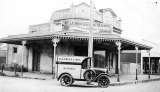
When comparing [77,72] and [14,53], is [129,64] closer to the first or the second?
[14,53]

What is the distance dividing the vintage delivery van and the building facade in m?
3.67

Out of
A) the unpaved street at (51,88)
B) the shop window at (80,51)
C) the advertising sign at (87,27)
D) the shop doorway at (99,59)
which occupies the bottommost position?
the unpaved street at (51,88)

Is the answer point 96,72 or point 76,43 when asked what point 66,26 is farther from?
point 96,72

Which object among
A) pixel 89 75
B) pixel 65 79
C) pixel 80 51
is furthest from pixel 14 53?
pixel 89 75

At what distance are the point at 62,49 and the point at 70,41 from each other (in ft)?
6.41

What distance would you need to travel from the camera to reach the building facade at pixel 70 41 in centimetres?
1670

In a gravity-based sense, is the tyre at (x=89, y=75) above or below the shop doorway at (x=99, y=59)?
below

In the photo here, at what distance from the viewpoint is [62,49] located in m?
19.5

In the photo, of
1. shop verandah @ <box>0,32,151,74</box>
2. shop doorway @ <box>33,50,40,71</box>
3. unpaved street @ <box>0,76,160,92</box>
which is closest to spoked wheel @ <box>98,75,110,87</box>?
unpaved street @ <box>0,76,160,92</box>

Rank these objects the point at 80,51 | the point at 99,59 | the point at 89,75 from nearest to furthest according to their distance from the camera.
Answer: the point at 89,75, the point at 80,51, the point at 99,59

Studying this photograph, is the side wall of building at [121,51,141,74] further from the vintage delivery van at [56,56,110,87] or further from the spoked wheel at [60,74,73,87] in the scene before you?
the spoked wheel at [60,74,73,87]

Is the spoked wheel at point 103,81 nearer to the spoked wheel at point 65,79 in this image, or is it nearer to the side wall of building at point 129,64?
the spoked wheel at point 65,79

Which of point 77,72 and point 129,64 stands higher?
point 77,72

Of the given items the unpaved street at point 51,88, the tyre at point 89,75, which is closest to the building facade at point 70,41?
the tyre at point 89,75
